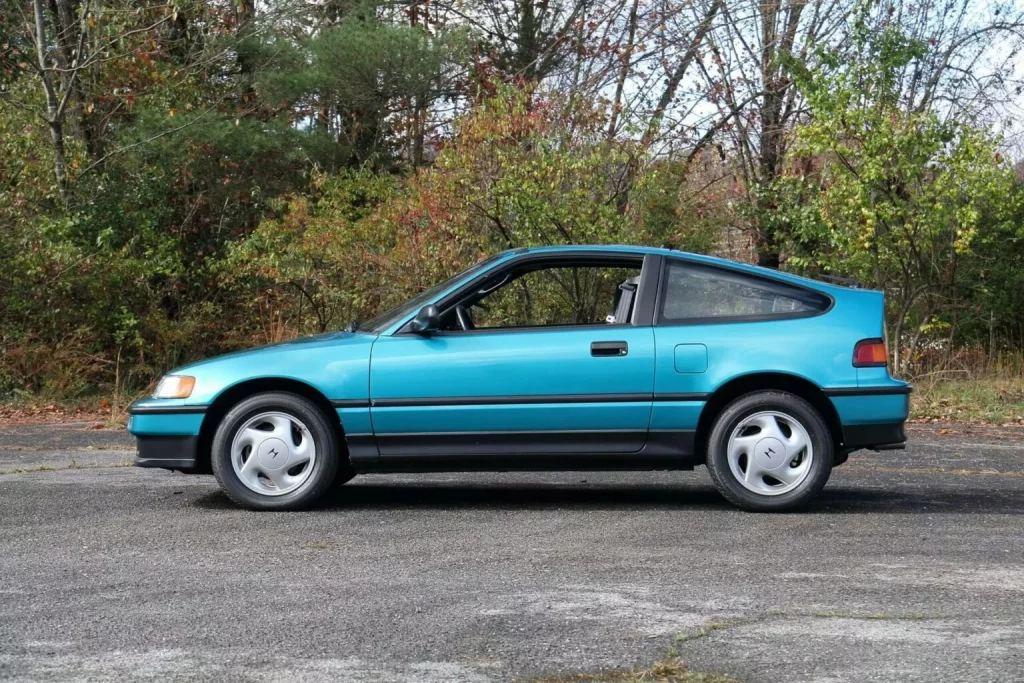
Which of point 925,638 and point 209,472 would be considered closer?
point 925,638

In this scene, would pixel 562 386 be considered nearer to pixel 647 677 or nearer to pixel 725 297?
pixel 725 297

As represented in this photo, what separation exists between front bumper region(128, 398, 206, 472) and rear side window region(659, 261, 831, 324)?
2.79 metres

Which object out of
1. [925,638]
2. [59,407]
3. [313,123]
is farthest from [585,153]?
[925,638]

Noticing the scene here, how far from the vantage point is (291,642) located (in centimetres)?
459

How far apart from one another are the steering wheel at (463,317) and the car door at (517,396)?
0.24m

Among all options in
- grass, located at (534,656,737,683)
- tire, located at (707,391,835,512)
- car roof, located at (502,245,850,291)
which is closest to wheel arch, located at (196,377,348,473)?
car roof, located at (502,245,850,291)

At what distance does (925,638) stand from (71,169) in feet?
55.3

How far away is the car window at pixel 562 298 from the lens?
25.0 feet

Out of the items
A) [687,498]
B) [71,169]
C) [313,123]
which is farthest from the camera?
[313,123]

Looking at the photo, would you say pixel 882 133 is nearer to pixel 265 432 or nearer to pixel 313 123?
pixel 265 432

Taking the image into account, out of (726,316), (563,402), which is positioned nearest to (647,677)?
(563,402)

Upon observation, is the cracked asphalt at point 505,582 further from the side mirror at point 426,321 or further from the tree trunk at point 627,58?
the tree trunk at point 627,58

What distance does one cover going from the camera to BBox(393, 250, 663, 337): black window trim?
7.41 meters

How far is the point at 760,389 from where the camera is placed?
7.38 metres
